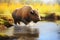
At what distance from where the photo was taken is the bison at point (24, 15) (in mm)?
1582

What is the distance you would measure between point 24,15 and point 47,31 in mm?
303

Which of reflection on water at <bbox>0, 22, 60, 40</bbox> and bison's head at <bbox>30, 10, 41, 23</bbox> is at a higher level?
bison's head at <bbox>30, 10, 41, 23</bbox>

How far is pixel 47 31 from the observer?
1.59 metres

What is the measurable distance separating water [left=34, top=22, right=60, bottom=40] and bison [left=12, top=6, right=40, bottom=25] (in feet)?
0.27

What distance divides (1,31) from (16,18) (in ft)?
0.69

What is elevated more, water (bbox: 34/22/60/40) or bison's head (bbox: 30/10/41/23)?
bison's head (bbox: 30/10/41/23)

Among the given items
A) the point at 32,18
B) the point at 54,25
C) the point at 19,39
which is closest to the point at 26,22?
the point at 32,18

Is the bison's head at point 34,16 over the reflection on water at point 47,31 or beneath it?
over

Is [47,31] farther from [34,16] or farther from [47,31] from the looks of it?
[34,16]

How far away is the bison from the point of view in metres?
1.58

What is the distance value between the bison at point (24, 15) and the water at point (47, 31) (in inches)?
3.3

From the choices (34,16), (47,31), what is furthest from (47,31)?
(34,16)

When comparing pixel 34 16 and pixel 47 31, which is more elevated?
pixel 34 16

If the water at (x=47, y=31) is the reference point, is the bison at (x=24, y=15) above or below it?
A: above
